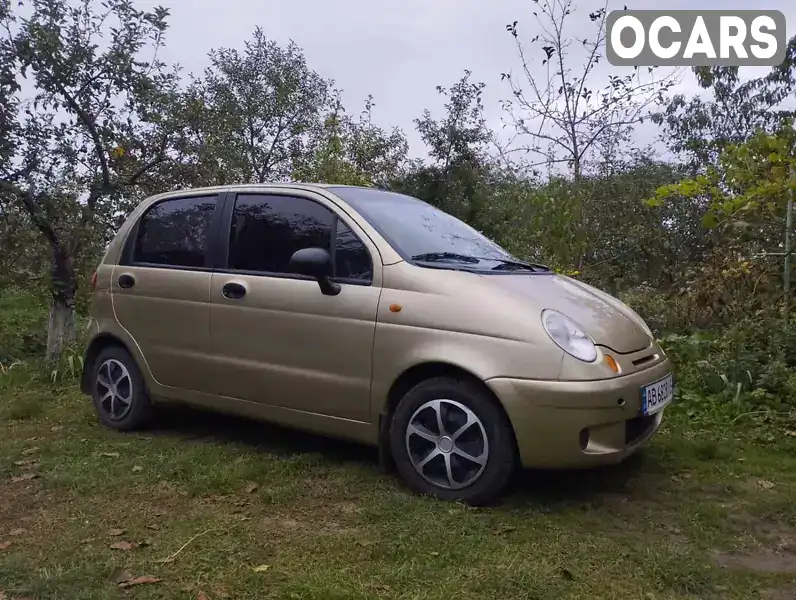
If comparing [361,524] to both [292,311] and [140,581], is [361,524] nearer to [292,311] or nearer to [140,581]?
[140,581]

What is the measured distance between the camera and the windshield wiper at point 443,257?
13.6 feet

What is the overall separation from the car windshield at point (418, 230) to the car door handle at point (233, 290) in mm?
819

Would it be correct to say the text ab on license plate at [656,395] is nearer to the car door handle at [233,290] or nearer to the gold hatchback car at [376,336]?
the gold hatchback car at [376,336]

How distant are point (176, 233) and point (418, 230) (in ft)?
5.71

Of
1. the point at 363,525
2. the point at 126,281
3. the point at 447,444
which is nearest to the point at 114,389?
the point at 126,281

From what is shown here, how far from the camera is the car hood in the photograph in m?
3.82

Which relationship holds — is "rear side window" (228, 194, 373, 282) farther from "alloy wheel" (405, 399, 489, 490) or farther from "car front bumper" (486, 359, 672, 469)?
"car front bumper" (486, 359, 672, 469)

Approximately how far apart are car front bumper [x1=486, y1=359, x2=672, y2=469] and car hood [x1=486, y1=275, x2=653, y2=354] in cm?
26

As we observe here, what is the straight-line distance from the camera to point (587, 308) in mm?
3996

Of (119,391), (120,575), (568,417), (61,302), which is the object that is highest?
(61,302)

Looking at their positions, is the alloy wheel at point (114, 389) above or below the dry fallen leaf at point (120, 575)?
above

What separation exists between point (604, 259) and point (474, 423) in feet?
23.6

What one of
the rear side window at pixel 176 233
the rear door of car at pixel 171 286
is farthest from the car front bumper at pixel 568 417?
the rear side window at pixel 176 233

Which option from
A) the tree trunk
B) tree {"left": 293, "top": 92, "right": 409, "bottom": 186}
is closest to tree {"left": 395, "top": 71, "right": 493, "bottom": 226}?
tree {"left": 293, "top": 92, "right": 409, "bottom": 186}
